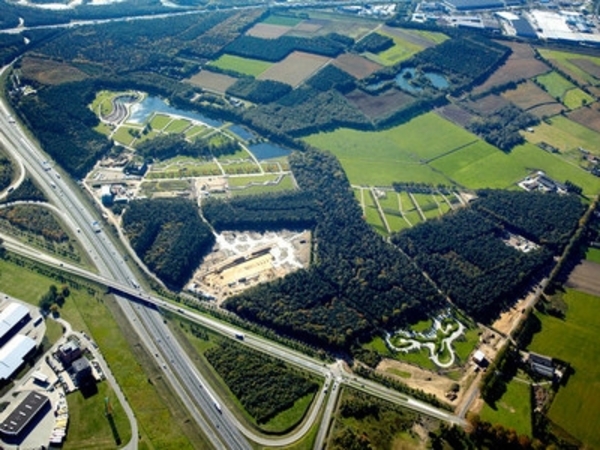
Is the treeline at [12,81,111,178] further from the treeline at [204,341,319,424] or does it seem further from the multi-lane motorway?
→ the treeline at [204,341,319,424]

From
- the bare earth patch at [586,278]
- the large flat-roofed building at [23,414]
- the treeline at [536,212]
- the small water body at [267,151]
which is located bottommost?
the large flat-roofed building at [23,414]

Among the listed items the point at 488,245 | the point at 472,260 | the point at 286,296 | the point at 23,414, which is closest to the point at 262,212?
the point at 286,296

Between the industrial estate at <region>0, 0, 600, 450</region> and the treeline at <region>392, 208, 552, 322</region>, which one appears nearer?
the industrial estate at <region>0, 0, 600, 450</region>

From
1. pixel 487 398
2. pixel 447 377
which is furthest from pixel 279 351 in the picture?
pixel 487 398

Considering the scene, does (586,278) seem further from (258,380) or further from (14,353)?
(14,353)

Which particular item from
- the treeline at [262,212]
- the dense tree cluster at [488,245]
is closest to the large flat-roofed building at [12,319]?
the treeline at [262,212]

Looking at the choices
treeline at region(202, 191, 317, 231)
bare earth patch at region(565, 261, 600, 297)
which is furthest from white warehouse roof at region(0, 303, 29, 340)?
bare earth patch at region(565, 261, 600, 297)

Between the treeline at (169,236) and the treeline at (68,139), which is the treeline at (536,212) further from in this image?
the treeline at (68,139)
